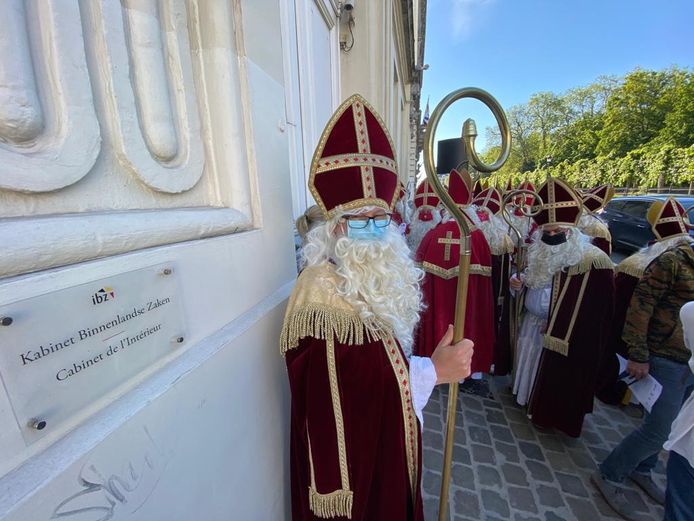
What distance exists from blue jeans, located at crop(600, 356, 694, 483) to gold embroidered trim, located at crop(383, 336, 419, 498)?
208 centimetres

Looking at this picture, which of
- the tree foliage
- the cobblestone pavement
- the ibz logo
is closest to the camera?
the ibz logo

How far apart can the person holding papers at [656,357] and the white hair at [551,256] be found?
53 cm

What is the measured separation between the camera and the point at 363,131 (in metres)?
1.32

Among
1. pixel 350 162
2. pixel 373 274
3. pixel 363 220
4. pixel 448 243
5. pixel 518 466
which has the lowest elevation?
pixel 518 466

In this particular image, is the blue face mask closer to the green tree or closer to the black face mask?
the black face mask

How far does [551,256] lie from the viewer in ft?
9.25

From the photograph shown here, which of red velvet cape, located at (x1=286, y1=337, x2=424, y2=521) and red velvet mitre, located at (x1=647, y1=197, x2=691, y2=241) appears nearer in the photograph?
red velvet cape, located at (x1=286, y1=337, x2=424, y2=521)

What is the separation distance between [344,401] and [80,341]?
0.89 m

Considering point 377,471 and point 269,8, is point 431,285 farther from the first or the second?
point 269,8

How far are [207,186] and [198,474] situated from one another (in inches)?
40.6

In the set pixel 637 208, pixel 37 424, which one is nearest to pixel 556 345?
pixel 37 424

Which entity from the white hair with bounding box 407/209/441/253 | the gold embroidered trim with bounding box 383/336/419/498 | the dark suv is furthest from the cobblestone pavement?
the dark suv

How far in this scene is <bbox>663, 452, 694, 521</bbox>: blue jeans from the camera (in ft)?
4.94

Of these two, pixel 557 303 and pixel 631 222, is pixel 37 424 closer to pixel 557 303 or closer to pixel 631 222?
pixel 557 303
